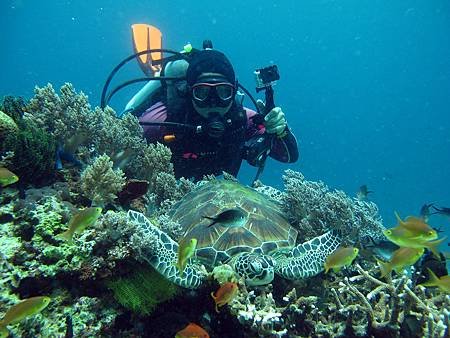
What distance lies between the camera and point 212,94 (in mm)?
5848

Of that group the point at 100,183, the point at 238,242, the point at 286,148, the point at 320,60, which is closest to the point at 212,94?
the point at 286,148

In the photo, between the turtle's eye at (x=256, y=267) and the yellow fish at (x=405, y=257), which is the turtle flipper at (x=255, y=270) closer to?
the turtle's eye at (x=256, y=267)

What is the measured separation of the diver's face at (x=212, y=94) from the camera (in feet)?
19.1

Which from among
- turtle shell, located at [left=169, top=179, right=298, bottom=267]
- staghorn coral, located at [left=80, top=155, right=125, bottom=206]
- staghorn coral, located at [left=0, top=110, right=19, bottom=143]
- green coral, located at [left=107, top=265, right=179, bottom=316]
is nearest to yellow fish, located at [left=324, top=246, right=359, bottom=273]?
turtle shell, located at [left=169, top=179, right=298, bottom=267]

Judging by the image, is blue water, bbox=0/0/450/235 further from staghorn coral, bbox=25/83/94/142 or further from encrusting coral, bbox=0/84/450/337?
encrusting coral, bbox=0/84/450/337

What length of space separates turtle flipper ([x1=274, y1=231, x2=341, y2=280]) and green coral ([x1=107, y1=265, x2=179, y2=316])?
99cm

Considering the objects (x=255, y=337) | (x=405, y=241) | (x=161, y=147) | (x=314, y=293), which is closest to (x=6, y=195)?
(x=161, y=147)

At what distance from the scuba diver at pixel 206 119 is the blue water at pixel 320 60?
9778 centimetres

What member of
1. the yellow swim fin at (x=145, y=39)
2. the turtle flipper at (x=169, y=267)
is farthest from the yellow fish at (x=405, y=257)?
the yellow swim fin at (x=145, y=39)

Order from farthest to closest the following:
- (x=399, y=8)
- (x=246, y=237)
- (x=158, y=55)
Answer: (x=399, y=8), (x=158, y=55), (x=246, y=237)

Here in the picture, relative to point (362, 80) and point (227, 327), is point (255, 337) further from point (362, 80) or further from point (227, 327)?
point (362, 80)

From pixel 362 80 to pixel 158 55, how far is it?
432 feet

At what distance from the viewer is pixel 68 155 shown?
405 cm

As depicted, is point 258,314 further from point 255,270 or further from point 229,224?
point 229,224
